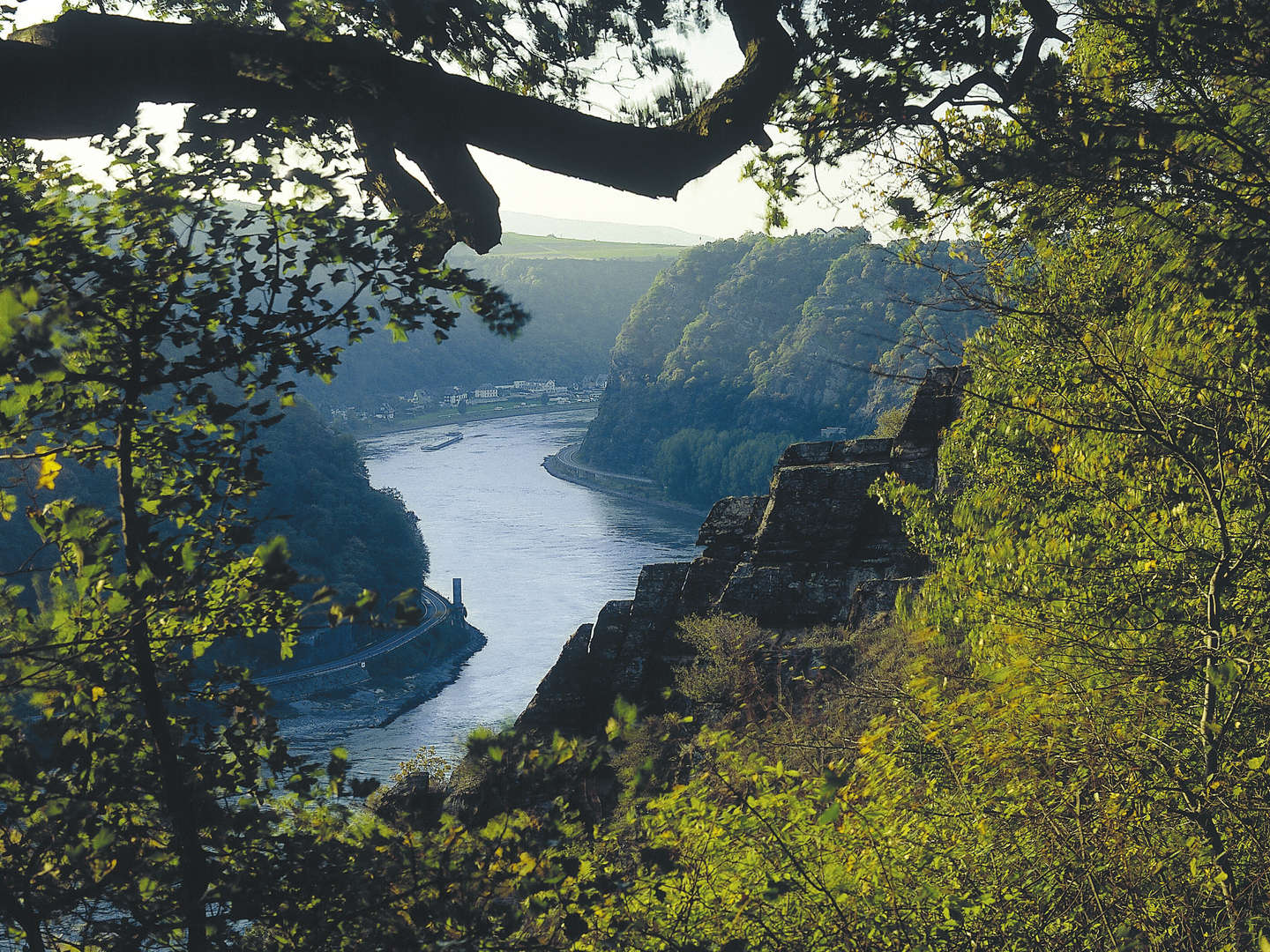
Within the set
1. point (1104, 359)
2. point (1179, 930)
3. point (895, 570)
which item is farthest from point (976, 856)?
point (895, 570)

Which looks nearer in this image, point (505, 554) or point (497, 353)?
point (505, 554)

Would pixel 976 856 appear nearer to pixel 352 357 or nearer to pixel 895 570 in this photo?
pixel 895 570

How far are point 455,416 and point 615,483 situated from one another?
151 ft

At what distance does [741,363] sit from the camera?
11538 cm

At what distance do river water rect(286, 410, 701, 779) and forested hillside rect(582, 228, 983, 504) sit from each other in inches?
340

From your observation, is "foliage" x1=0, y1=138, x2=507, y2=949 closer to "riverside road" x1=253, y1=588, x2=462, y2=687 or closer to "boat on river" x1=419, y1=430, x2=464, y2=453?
"riverside road" x1=253, y1=588, x2=462, y2=687

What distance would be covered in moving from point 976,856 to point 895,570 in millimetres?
9236

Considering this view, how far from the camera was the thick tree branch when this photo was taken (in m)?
3.27

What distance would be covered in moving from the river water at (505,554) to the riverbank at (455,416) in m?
8.47

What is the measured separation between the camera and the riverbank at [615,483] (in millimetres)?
93375

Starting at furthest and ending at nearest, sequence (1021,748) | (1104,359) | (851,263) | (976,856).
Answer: (851,263), (1104,359), (1021,748), (976,856)

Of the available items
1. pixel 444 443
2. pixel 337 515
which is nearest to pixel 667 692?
pixel 337 515

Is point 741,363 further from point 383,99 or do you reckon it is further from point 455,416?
point 383,99

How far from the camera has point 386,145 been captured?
12.9 ft
